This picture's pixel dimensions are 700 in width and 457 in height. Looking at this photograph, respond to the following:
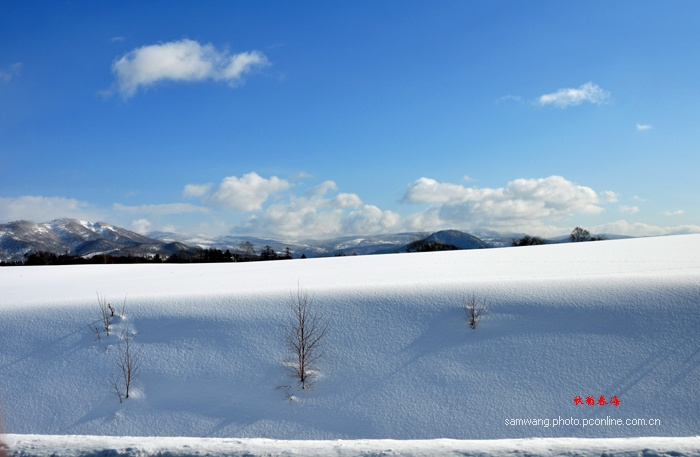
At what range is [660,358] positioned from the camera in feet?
41.6

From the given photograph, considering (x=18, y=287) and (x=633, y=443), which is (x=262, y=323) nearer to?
(x=633, y=443)

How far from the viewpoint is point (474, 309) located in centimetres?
1492

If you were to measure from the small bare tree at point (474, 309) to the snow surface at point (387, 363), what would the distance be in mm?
253

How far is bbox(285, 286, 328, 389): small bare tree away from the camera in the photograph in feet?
44.4

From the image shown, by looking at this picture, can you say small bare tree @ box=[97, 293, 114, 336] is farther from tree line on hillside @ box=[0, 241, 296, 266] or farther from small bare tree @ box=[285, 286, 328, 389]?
tree line on hillside @ box=[0, 241, 296, 266]

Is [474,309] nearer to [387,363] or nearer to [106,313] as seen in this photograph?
[387,363]

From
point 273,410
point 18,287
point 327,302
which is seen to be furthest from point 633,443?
point 18,287

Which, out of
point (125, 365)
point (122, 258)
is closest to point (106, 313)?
point (125, 365)

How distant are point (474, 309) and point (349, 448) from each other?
987 cm

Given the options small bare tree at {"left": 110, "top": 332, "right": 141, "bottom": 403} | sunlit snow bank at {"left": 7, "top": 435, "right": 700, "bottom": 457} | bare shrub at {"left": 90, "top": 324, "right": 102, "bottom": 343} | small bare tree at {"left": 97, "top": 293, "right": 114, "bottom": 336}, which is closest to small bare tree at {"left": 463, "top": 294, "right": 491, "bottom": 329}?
sunlit snow bank at {"left": 7, "top": 435, "right": 700, "bottom": 457}

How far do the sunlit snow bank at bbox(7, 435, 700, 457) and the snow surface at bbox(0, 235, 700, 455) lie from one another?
559 cm

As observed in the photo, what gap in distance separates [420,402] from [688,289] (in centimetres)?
1025

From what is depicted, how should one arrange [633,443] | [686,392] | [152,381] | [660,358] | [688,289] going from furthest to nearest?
[688,289]
[152,381]
[660,358]
[686,392]
[633,443]

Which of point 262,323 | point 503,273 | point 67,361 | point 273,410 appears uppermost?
point 503,273
